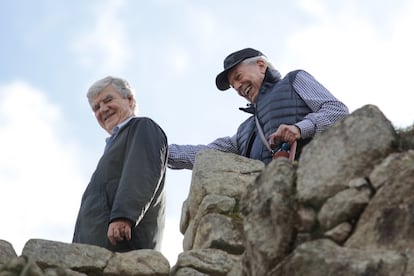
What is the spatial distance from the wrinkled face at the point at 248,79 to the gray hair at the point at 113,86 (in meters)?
0.84

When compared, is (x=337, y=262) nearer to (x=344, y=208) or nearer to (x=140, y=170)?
(x=344, y=208)

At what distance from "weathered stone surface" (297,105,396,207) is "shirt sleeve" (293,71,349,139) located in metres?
1.64

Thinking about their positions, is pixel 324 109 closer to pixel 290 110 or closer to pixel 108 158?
pixel 290 110

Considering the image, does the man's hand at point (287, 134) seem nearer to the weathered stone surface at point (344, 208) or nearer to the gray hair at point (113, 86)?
→ the gray hair at point (113, 86)

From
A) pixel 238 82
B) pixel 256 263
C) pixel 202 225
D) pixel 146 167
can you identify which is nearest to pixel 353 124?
pixel 256 263

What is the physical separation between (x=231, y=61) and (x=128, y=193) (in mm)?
1733

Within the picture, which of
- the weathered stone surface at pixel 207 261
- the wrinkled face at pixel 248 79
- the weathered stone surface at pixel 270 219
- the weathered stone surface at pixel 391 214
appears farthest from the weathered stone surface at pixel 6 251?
the wrinkled face at pixel 248 79

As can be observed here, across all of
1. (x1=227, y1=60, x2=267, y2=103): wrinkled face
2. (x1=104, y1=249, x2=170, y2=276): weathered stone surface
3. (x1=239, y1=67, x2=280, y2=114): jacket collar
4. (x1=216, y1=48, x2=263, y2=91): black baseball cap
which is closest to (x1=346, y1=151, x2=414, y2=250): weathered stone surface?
(x1=104, y1=249, x2=170, y2=276): weathered stone surface

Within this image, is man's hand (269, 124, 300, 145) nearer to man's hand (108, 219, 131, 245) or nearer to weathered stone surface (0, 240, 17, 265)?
man's hand (108, 219, 131, 245)

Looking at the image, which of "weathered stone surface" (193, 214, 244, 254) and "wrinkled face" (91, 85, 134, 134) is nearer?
"weathered stone surface" (193, 214, 244, 254)

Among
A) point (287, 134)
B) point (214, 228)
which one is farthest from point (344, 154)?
point (287, 134)

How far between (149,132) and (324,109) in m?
1.28

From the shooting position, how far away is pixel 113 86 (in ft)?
27.9

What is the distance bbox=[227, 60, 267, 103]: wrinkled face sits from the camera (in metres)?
8.27
